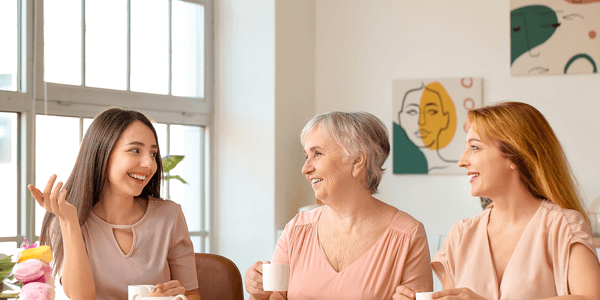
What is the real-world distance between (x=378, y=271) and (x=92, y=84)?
2.35 metres

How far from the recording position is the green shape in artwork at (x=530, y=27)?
160 inches

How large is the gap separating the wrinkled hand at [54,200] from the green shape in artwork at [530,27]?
10.5ft

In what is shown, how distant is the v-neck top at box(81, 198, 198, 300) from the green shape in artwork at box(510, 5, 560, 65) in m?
2.81

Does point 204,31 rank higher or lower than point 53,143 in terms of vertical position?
higher

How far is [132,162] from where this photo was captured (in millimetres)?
1996

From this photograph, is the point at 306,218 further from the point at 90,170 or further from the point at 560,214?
the point at 560,214

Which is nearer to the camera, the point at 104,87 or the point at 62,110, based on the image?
the point at 62,110

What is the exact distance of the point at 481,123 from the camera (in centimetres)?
170

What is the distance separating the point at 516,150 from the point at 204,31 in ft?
9.92

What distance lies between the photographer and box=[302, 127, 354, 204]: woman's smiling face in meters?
2.06

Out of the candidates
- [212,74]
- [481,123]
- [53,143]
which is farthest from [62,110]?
[481,123]

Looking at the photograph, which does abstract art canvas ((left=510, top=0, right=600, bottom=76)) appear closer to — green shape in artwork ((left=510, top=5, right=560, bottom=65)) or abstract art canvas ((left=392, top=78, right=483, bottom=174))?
green shape in artwork ((left=510, top=5, right=560, bottom=65))

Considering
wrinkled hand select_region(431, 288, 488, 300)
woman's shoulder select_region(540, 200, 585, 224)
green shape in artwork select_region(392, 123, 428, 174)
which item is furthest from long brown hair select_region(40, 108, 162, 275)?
green shape in artwork select_region(392, 123, 428, 174)

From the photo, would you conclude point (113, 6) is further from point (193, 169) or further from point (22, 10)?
point (193, 169)
